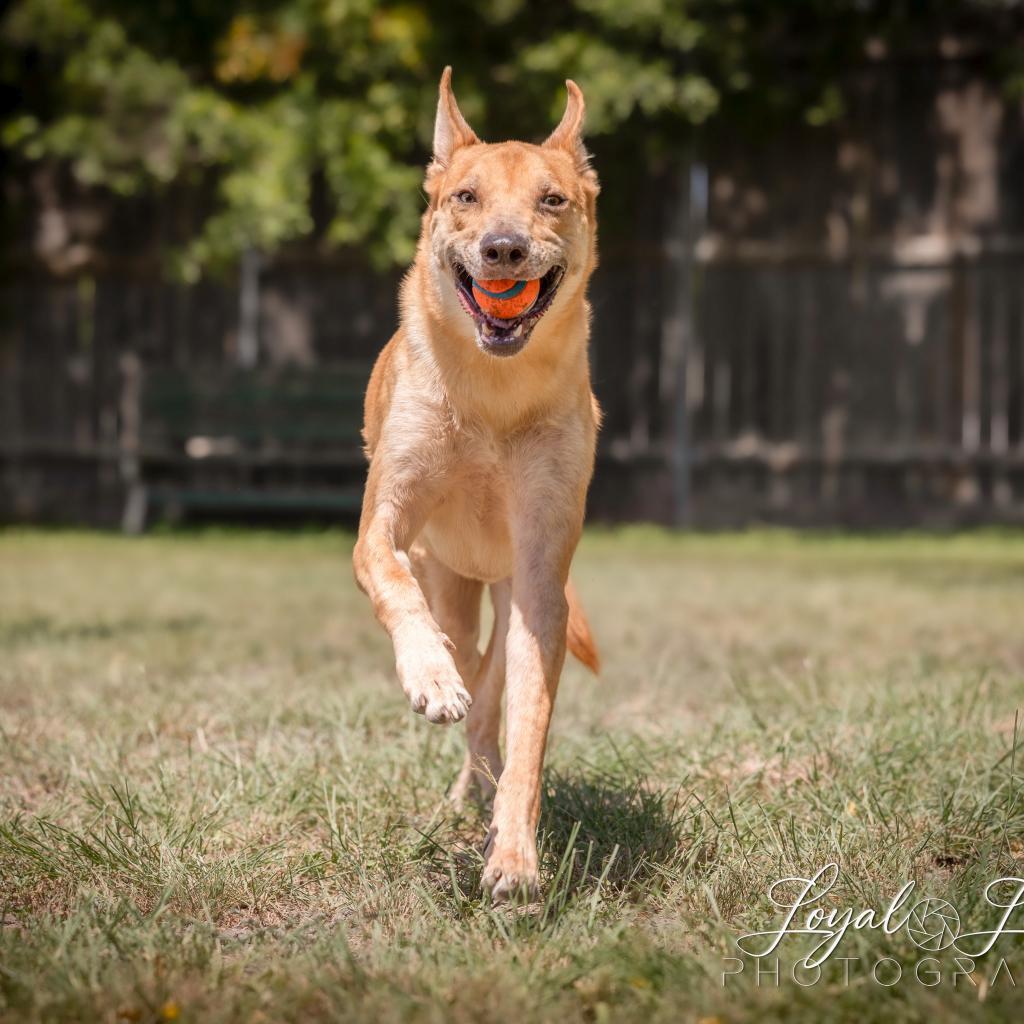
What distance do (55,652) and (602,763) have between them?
2.77 m


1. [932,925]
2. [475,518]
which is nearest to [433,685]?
[475,518]

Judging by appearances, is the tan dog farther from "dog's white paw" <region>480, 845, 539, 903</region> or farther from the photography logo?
the photography logo

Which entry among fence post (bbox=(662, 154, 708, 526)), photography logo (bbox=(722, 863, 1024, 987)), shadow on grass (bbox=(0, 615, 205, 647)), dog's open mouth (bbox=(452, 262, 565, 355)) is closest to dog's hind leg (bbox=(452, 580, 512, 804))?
dog's open mouth (bbox=(452, 262, 565, 355))

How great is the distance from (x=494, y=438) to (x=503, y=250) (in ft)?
1.47

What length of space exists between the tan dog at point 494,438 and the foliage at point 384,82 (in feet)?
29.3

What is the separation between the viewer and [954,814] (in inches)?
121

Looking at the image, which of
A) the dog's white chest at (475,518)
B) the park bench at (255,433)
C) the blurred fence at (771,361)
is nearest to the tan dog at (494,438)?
the dog's white chest at (475,518)

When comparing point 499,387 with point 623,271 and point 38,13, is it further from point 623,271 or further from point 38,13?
point 38,13

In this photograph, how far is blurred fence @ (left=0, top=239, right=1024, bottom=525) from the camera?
12.9 metres

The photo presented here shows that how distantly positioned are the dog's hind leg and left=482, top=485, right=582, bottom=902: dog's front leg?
40 cm

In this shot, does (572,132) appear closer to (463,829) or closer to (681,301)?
(463,829)

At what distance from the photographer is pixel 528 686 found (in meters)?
3.02

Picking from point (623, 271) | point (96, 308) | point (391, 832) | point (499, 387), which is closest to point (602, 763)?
point (391, 832)

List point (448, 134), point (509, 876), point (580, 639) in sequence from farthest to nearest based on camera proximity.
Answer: point (448, 134)
point (580, 639)
point (509, 876)
